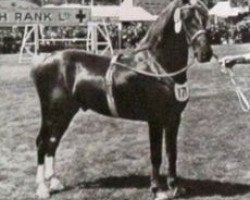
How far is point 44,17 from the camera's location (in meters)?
36.6

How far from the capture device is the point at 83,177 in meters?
10.7

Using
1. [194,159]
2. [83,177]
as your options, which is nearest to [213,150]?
[194,159]

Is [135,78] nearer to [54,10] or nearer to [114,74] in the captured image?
[114,74]

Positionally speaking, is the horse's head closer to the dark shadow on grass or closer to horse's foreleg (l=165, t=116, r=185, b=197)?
horse's foreleg (l=165, t=116, r=185, b=197)

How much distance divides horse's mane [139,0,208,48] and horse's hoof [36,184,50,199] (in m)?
2.32

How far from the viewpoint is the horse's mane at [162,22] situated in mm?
8664

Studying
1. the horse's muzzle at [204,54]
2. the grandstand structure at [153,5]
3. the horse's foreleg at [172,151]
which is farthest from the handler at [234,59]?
the grandstand structure at [153,5]

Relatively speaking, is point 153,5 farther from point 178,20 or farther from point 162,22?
point 178,20

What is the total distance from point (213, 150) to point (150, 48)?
3.83m

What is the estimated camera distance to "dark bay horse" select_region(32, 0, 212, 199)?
877 centimetres

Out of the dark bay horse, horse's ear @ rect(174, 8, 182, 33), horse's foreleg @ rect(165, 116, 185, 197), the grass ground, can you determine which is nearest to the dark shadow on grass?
the grass ground

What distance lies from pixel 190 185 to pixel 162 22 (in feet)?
7.95

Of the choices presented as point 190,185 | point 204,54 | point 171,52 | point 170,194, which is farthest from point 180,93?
point 190,185

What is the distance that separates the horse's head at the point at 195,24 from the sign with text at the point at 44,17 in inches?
1076
